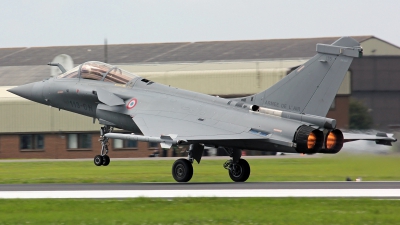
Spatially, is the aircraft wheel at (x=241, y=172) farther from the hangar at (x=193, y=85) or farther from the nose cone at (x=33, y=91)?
the hangar at (x=193, y=85)

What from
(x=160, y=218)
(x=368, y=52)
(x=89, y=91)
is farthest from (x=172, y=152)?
(x=160, y=218)

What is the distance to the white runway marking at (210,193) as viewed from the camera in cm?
1780

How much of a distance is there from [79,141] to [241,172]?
3706 cm

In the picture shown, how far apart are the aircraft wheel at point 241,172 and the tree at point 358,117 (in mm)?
34214

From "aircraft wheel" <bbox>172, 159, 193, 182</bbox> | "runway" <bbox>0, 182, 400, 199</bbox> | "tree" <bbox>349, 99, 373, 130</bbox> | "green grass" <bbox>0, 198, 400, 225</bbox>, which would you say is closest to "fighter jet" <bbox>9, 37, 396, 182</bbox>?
"aircraft wheel" <bbox>172, 159, 193, 182</bbox>

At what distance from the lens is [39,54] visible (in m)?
76.8

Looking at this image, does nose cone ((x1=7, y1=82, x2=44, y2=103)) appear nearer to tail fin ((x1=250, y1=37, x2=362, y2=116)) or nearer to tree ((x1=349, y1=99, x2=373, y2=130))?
tail fin ((x1=250, y1=37, x2=362, y2=116))

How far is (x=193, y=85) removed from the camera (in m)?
55.7

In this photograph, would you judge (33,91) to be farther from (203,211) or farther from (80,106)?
(203,211)

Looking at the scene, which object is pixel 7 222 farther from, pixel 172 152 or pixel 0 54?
pixel 0 54

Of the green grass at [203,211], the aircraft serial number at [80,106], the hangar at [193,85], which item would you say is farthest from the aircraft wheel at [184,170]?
the hangar at [193,85]

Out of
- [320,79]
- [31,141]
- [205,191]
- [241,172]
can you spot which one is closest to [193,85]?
[31,141]

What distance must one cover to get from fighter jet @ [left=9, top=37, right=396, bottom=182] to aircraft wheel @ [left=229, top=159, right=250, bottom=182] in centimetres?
3

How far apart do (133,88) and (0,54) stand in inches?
2290
